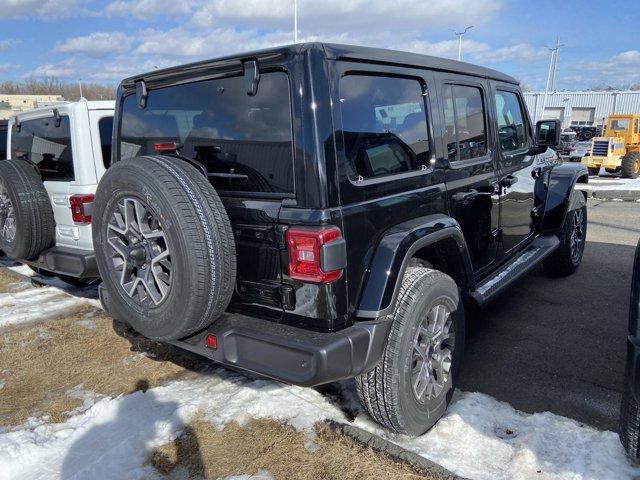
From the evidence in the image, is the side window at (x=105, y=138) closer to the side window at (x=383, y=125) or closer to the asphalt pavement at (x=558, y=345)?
the side window at (x=383, y=125)

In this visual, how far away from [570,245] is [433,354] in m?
3.25

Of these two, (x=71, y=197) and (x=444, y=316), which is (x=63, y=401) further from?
(x=444, y=316)

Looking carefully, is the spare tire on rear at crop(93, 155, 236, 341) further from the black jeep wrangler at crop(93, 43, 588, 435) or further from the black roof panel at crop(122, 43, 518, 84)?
the black roof panel at crop(122, 43, 518, 84)

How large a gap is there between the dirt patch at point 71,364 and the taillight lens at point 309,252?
1409 mm

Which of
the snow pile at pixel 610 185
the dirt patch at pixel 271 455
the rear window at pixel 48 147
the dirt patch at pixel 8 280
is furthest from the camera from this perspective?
the snow pile at pixel 610 185

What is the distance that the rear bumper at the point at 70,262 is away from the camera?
4156 millimetres

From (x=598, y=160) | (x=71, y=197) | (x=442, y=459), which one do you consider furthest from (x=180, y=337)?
(x=598, y=160)

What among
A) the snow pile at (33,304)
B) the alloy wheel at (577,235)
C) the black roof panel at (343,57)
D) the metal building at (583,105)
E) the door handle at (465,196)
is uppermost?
the metal building at (583,105)

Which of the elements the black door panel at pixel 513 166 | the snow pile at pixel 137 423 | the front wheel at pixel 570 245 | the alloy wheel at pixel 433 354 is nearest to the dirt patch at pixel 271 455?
the snow pile at pixel 137 423

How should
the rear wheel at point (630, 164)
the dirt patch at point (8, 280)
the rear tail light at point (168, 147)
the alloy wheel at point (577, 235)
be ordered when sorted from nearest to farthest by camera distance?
1. the rear tail light at point (168, 147)
2. the alloy wheel at point (577, 235)
3. the dirt patch at point (8, 280)
4. the rear wheel at point (630, 164)

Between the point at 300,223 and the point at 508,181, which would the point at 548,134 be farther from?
the point at 300,223


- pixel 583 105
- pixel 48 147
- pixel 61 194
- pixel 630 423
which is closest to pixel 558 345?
pixel 630 423

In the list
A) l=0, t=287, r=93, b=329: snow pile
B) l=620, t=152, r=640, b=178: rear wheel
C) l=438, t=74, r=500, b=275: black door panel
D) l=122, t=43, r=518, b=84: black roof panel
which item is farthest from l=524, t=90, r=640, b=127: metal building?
l=0, t=287, r=93, b=329: snow pile

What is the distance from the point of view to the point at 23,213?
14.0 ft
